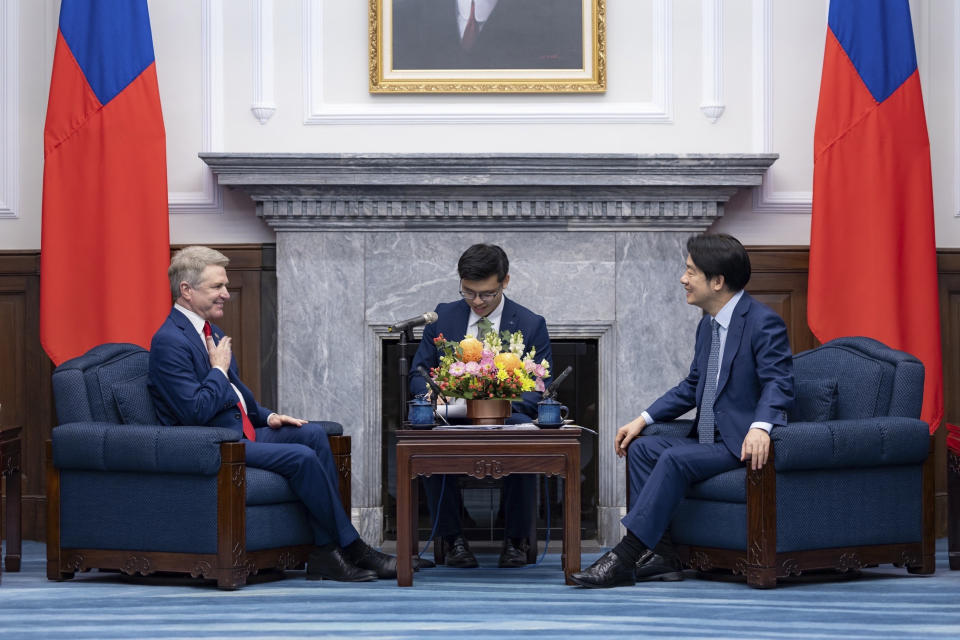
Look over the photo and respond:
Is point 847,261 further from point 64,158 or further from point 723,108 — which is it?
point 64,158

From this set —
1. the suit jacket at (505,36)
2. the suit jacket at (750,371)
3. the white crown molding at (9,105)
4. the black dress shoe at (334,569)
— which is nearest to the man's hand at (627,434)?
the suit jacket at (750,371)

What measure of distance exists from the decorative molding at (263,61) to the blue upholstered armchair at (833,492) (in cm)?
287

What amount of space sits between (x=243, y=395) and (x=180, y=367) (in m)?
0.52

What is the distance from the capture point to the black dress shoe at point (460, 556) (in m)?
4.71

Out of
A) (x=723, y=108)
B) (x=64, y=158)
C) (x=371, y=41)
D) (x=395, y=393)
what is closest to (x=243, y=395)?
(x=395, y=393)

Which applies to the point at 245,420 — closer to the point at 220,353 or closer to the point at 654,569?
the point at 220,353

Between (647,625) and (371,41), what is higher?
(371,41)

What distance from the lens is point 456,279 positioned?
563 centimetres

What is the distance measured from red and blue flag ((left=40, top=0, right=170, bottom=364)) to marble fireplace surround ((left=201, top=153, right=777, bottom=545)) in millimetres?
505

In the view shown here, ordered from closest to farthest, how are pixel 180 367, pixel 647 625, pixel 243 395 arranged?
1. pixel 647 625
2. pixel 180 367
3. pixel 243 395

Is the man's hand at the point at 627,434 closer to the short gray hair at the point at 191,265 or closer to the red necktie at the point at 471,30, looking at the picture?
the short gray hair at the point at 191,265

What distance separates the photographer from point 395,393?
5.76m

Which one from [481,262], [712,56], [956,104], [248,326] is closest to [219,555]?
[481,262]

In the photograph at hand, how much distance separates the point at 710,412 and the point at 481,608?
4.10 feet
